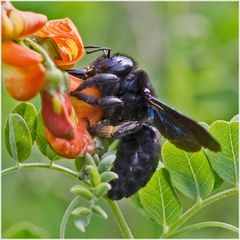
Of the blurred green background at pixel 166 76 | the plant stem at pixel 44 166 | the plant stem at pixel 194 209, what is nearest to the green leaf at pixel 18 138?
the plant stem at pixel 44 166

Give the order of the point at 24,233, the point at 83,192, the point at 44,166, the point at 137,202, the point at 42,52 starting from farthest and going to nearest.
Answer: the point at 24,233
the point at 137,202
the point at 44,166
the point at 83,192
the point at 42,52

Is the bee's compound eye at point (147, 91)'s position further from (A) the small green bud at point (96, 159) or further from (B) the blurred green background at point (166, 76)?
(B) the blurred green background at point (166, 76)

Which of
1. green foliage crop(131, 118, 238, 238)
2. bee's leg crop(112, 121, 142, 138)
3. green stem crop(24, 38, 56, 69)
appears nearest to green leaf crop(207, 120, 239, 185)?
green foliage crop(131, 118, 238, 238)

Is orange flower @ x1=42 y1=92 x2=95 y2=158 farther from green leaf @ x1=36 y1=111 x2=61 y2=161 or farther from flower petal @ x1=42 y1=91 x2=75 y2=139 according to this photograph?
green leaf @ x1=36 y1=111 x2=61 y2=161

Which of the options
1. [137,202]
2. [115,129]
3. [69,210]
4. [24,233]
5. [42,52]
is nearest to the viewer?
[42,52]

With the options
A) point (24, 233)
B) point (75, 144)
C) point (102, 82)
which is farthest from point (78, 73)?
point (24, 233)

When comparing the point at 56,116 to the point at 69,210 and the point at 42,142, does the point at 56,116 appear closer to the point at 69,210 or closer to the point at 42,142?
the point at 69,210
